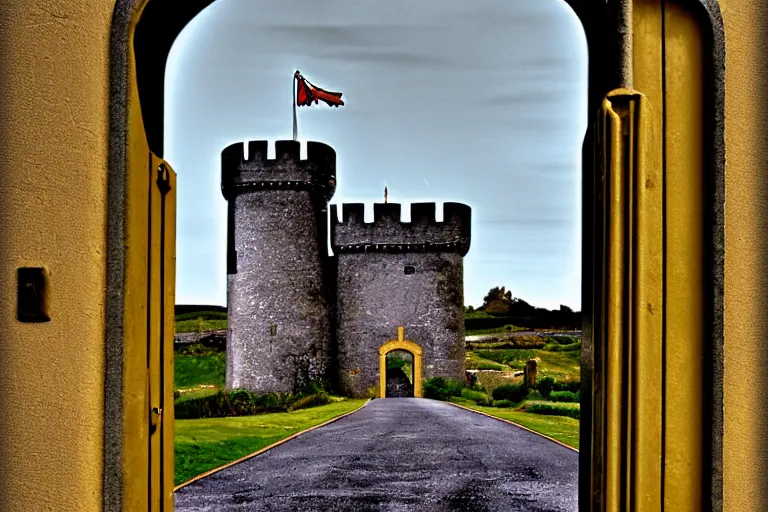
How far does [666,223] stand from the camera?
7.48ft

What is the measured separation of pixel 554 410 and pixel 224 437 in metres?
6.83

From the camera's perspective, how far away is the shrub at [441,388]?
24.8 metres

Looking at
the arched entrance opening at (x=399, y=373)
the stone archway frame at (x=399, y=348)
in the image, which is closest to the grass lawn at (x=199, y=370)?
the stone archway frame at (x=399, y=348)

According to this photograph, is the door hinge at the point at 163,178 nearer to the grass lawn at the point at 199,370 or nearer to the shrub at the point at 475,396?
the shrub at the point at 475,396

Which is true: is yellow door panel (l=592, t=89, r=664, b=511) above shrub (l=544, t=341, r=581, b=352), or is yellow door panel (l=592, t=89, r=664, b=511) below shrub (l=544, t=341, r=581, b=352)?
above

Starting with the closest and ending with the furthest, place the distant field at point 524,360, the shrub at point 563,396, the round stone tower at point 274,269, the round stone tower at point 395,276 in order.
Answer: the shrub at point 563,396
the distant field at point 524,360
the round stone tower at point 274,269
the round stone tower at point 395,276

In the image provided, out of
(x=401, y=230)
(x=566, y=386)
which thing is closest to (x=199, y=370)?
(x=401, y=230)

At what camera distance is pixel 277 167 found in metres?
26.3

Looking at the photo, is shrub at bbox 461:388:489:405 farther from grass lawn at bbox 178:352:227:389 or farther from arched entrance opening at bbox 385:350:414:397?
grass lawn at bbox 178:352:227:389

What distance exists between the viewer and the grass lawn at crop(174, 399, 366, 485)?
31.2 ft

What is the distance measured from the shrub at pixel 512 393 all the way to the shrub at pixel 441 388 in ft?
13.1

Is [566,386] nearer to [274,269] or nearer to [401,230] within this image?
[401,230]

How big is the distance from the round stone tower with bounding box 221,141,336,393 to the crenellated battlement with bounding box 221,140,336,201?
0.03 meters

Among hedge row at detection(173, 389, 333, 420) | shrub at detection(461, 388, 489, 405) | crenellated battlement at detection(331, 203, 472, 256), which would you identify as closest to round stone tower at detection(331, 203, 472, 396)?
crenellated battlement at detection(331, 203, 472, 256)
